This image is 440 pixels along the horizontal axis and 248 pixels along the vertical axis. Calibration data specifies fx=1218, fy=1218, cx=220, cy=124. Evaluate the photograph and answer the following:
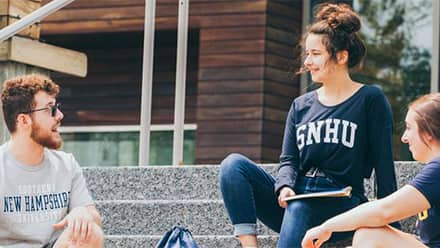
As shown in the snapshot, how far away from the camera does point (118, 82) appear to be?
10.4 meters

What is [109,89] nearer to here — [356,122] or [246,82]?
[246,82]

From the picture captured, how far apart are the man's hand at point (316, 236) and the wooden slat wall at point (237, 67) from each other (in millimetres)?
4872

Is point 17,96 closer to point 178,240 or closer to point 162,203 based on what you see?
point 178,240

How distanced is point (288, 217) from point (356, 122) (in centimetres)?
48

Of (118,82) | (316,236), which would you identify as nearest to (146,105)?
(316,236)

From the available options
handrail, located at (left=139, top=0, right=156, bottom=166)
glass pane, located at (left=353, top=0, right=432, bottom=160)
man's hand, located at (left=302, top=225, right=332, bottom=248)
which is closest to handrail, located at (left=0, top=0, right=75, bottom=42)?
handrail, located at (left=139, top=0, right=156, bottom=166)

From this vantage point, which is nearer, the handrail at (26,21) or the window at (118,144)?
the handrail at (26,21)

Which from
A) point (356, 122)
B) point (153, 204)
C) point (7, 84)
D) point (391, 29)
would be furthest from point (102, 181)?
point (391, 29)

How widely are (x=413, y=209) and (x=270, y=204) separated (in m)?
0.93

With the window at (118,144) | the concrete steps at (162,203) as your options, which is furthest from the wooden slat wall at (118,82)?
the concrete steps at (162,203)

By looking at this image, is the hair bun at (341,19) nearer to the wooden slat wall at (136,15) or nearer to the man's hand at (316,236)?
the man's hand at (316,236)

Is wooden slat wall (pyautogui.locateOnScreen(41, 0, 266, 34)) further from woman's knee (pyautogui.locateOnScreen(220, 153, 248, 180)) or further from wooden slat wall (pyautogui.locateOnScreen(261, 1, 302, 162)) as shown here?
woman's knee (pyautogui.locateOnScreen(220, 153, 248, 180))

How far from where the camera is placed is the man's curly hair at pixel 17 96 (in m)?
4.89

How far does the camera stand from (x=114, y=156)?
1012 centimetres
